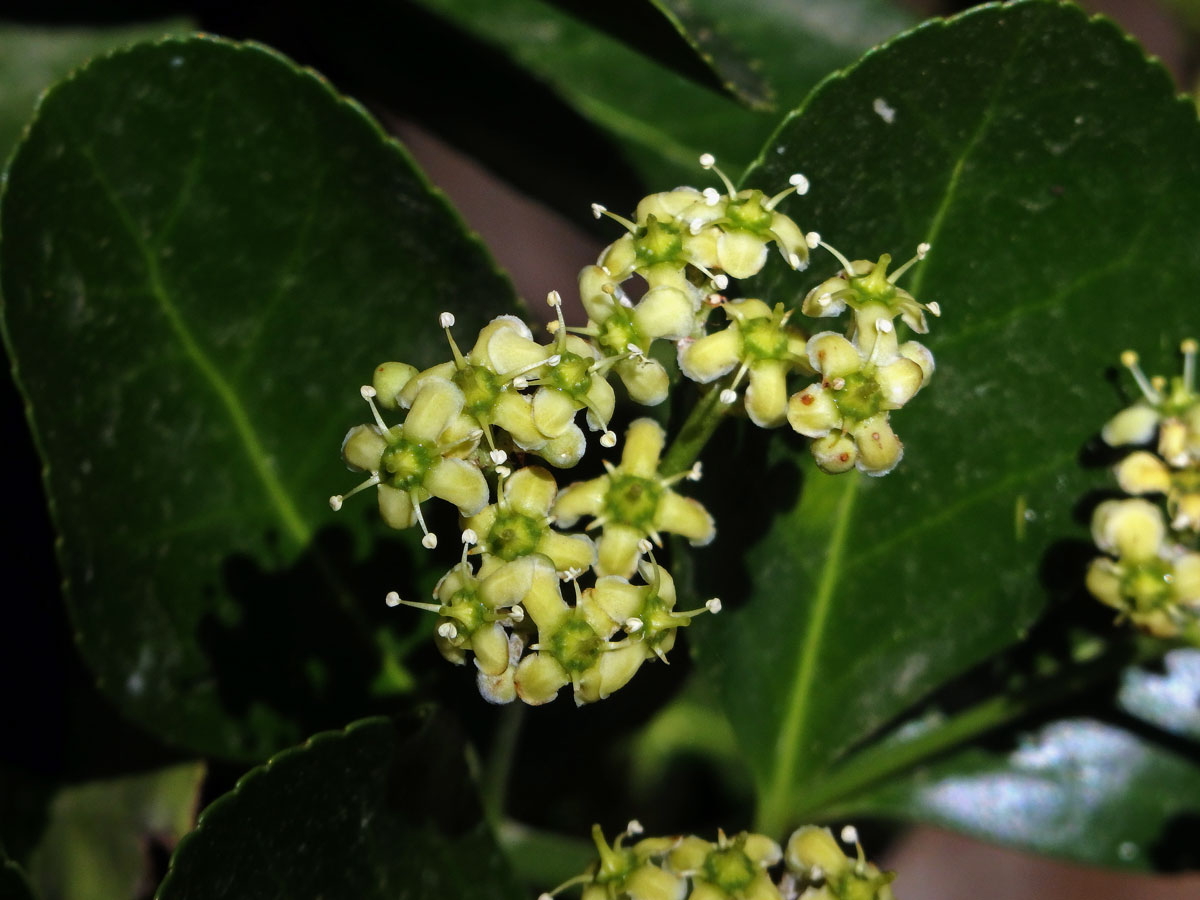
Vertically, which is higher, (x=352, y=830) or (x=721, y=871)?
(x=721, y=871)

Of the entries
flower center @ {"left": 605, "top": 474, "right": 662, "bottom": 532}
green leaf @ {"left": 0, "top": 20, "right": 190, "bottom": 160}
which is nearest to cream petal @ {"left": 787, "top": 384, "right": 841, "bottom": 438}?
flower center @ {"left": 605, "top": 474, "right": 662, "bottom": 532}

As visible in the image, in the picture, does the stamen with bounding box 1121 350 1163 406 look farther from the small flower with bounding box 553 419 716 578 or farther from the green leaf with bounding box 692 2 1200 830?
the small flower with bounding box 553 419 716 578

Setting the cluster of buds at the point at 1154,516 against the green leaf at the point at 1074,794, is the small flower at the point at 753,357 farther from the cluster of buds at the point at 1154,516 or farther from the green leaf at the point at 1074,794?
the green leaf at the point at 1074,794

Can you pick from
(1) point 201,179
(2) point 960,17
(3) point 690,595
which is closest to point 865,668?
(3) point 690,595

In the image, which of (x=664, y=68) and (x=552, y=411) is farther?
(x=664, y=68)

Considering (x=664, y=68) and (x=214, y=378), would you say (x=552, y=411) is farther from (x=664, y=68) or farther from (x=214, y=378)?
(x=664, y=68)

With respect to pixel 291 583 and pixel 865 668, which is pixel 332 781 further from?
pixel 865 668

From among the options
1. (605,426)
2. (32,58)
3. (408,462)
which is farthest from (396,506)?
(32,58)
